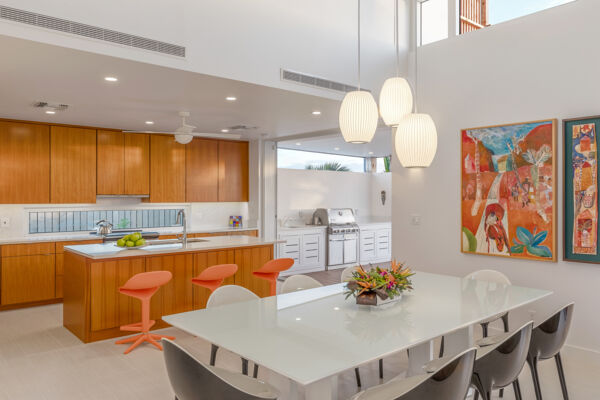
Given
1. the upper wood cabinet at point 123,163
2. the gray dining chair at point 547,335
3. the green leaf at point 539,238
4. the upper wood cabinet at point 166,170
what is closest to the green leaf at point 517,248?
the green leaf at point 539,238

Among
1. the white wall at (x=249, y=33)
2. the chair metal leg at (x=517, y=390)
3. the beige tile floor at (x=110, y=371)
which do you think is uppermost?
the white wall at (x=249, y=33)

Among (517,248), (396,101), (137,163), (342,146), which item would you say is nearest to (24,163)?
(137,163)

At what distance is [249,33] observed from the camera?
397cm

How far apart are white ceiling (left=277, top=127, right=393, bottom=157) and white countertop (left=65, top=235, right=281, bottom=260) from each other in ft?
8.75

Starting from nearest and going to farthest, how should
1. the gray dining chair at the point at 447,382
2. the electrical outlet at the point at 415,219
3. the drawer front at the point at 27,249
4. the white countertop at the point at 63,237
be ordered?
1. the gray dining chair at the point at 447,382
2. the electrical outlet at the point at 415,219
3. the drawer front at the point at 27,249
4. the white countertop at the point at 63,237

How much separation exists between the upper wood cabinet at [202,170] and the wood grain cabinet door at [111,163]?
103 cm

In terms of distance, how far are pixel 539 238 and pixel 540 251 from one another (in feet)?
0.39

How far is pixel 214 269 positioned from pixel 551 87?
139 inches

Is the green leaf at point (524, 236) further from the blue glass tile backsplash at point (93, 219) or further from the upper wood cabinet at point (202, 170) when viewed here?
the blue glass tile backsplash at point (93, 219)

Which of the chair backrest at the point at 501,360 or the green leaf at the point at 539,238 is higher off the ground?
the green leaf at the point at 539,238

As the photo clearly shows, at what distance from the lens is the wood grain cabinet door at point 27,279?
215 inches

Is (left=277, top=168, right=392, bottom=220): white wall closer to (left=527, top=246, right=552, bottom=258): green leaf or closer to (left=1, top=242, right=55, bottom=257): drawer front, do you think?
(left=1, top=242, right=55, bottom=257): drawer front

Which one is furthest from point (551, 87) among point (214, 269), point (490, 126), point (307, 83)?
point (214, 269)

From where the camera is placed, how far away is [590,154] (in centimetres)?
381
